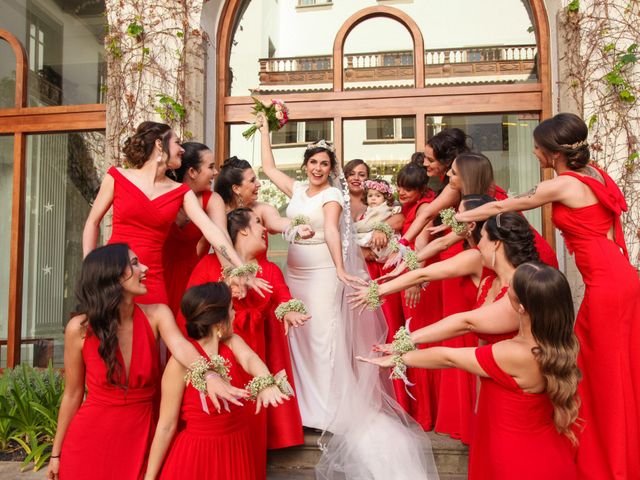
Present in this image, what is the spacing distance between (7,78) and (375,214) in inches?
203

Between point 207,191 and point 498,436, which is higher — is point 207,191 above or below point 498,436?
above

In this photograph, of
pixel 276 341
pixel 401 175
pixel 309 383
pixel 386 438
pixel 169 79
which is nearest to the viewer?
pixel 386 438

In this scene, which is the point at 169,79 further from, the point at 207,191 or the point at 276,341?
the point at 276,341

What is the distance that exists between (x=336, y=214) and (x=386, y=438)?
62.6 inches

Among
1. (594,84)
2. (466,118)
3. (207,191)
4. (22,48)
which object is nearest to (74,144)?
(22,48)

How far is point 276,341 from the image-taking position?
12.5 feet

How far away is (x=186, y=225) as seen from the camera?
3951 millimetres

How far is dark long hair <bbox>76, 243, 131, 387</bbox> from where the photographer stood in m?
2.69

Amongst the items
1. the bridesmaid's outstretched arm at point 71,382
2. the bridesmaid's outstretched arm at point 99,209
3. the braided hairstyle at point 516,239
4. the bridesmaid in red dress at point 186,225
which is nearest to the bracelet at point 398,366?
the braided hairstyle at point 516,239

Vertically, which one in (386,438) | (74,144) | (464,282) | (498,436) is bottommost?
(386,438)

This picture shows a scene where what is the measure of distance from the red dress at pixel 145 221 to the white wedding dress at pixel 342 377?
111cm

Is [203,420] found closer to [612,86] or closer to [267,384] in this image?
[267,384]

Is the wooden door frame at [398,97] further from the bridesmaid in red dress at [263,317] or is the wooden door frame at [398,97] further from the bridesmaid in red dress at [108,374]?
the bridesmaid in red dress at [108,374]

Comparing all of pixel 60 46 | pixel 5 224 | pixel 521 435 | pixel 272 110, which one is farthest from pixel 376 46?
pixel 5 224
